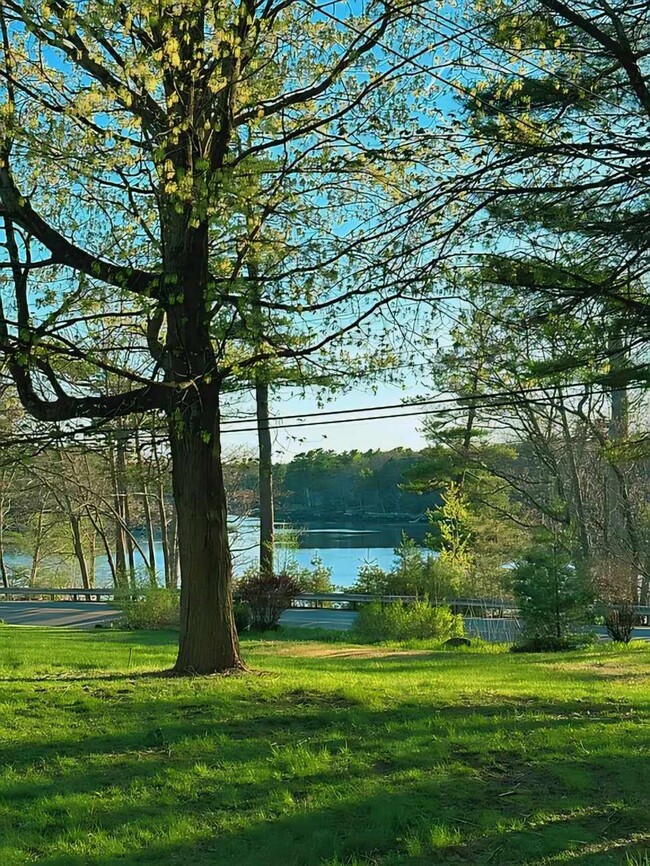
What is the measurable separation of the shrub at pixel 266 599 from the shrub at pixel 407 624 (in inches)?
101

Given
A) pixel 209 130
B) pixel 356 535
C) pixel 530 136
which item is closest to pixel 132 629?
pixel 209 130

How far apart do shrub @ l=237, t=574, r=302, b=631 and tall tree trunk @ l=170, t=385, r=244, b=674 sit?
Result: 1105cm

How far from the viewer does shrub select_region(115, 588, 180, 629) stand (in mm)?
20406

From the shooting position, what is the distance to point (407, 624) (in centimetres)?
1727

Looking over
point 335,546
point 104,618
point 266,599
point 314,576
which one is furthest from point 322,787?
point 335,546

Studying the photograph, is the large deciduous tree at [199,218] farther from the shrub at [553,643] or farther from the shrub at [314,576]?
the shrub at [314,576]

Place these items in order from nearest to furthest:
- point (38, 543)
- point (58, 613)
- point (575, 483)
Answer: point (58, 613) < point (575, 483) < point (38, 543)

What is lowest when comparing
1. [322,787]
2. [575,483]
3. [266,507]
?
[322,787]

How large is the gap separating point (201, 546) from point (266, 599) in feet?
37.9

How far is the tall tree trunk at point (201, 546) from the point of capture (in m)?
8.45

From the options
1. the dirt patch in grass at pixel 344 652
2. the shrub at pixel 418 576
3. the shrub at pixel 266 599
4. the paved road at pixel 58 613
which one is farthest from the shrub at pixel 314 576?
the dirt patch in grass at pixel 344 652

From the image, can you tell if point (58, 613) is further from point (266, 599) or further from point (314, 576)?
point (266, 599)

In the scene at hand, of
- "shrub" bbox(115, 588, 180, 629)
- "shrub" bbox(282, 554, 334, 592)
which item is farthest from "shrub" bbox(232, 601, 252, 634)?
"shrub" bbox(282, 554, 334, 592)

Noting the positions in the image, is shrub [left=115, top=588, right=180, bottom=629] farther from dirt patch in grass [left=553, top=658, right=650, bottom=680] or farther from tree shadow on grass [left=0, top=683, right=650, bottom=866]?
tree shadow on grass [left=0, top=683, right=650, bottom=866]
